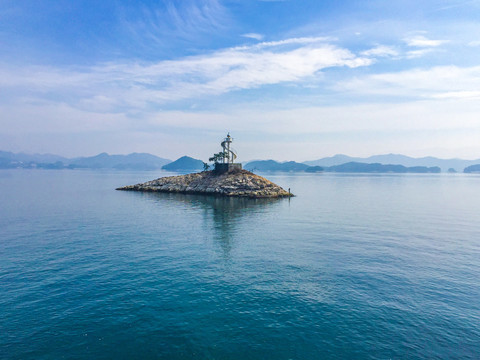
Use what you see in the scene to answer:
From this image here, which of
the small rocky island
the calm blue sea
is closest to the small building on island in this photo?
the small rocky island

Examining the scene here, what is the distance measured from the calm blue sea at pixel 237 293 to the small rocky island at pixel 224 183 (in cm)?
Result: 6390

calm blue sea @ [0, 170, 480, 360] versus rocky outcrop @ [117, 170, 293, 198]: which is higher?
rocky outcrop @ [117, 170, 293, 198]

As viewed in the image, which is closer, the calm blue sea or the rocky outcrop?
the calm blue sea

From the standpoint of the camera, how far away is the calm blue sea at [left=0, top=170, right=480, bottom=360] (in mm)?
20156

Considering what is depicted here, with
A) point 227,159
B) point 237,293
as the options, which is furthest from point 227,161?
point 237,293

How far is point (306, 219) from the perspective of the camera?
68.4m

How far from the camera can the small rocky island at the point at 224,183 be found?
119375 millimetres

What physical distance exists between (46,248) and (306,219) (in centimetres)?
5278

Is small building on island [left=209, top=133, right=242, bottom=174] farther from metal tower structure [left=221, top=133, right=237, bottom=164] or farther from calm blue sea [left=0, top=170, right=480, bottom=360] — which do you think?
calm blue sea [left=0, top=170, right=480, bottom=360]

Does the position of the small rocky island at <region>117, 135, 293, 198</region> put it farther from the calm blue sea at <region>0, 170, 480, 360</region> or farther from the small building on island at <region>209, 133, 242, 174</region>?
the calm blue sea at <region>0, 170, 480, 360</region>

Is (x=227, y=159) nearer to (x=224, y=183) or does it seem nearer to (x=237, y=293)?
(x=224, y=183)

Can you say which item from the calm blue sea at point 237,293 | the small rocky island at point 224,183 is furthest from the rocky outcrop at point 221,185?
the calm blue sea at point 237,293

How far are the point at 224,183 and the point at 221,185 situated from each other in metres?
1.78

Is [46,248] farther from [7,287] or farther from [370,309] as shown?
[370,309]
